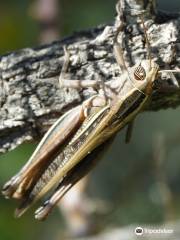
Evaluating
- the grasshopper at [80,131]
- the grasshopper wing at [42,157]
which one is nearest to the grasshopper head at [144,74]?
the grasshopper at [80,131]

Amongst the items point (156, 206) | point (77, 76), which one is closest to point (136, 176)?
point (156, 206)

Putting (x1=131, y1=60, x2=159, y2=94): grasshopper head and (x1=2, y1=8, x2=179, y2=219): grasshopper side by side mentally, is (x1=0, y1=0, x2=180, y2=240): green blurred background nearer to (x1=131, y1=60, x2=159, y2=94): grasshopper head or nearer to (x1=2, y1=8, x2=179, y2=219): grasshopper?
(x1=2, y1=8, x2=179, y2=219): grasshopper

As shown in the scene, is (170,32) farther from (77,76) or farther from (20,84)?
(20,84)

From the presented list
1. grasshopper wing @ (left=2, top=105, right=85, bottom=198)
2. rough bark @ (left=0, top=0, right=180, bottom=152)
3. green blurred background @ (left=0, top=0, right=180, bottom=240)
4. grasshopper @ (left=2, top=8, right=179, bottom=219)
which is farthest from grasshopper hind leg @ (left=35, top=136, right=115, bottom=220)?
green blurred background @ (left=0, top=0, right=180, bottom=240)

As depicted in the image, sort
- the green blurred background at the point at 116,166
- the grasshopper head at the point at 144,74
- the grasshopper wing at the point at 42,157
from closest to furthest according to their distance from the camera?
the grasshopper head at the point at 144,74
the grasshopper wing at the point at 42,157
the green blurred background at the point at 116,166

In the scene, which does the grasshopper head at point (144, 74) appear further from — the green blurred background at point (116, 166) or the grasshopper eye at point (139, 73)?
the green blurred background at point (116, 166)

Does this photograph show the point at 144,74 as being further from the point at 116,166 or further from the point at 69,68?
the point at 116,166
